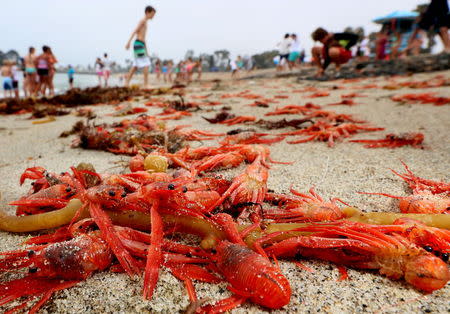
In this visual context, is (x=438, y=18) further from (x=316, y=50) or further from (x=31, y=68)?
(x=31, y=68)

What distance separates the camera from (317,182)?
240cm

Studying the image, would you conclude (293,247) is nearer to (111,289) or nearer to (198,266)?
(198,266)

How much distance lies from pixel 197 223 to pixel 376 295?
0.90 m

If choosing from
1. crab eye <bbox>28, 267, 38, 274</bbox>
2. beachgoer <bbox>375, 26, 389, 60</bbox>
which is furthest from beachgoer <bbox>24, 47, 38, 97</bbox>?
beachgoer <bbox>375, 26, 389, 60</bbox>

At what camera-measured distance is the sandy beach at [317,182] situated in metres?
1.20

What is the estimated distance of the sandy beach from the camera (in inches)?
47.3

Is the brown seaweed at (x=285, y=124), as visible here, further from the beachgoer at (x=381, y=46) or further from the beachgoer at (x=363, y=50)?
the beachgoer at (x=363, y=50)

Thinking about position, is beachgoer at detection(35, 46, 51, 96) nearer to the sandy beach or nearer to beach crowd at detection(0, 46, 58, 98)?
beach crowd at detection(0, 46, 58, 98)

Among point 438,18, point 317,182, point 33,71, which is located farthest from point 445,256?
point 33,71

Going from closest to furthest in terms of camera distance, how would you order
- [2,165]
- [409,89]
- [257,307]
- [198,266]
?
[257,307] → [198,266] → [2,165] → [409,89]

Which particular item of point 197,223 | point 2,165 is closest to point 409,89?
point 197,223

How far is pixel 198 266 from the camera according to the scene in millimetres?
1396

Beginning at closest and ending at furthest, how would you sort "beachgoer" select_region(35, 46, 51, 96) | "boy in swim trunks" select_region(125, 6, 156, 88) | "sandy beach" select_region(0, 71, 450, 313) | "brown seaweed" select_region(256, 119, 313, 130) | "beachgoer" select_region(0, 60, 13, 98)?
"sandy beach" select_region(0, 71, 450, 313)
"brown seaweed" select_region(256, 119, 313, 130)
"boy in swim trunks" select_region(125, 6, 156, 88)
"beachgoer" select_region(35, 46, 51, 96)
"beachgoer" select_region(0, 60, 13, 98)

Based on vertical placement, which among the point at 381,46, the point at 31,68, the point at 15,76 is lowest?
the point at 15,76
